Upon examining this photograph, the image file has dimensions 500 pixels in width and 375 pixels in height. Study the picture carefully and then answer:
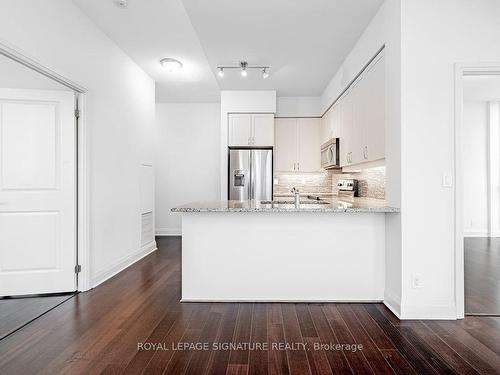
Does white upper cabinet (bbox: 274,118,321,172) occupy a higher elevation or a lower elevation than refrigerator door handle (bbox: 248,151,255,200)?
higher

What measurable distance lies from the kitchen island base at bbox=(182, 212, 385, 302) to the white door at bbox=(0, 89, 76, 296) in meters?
1.28

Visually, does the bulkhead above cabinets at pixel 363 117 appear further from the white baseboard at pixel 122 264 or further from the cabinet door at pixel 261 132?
the white baseboard at pixel 122 264

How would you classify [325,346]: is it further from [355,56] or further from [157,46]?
[157,46]

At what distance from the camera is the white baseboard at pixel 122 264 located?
3.45 metres

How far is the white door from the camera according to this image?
2.83 meters

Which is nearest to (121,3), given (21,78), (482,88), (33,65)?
(33,65)

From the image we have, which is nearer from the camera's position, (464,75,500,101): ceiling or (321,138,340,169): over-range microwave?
(321,138,340,169): over-range microwave

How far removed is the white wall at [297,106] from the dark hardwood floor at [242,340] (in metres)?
3.97

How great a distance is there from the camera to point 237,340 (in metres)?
2.18

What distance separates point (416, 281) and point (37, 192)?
3573 millimetres

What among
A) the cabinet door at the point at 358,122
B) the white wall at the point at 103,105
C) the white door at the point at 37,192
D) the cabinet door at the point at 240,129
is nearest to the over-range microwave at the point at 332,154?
the cabinet door at the point at 358,122

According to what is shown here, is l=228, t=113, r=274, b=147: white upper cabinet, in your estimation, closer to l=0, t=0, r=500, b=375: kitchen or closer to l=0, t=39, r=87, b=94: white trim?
l=0, t=0, r=500, b=375: kitchen

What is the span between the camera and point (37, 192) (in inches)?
119

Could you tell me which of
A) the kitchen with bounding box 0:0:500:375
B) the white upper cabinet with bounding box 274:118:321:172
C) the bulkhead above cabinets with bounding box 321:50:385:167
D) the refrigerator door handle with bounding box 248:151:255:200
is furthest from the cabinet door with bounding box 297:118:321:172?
the kitchen with bounding box 0:0:500:375
